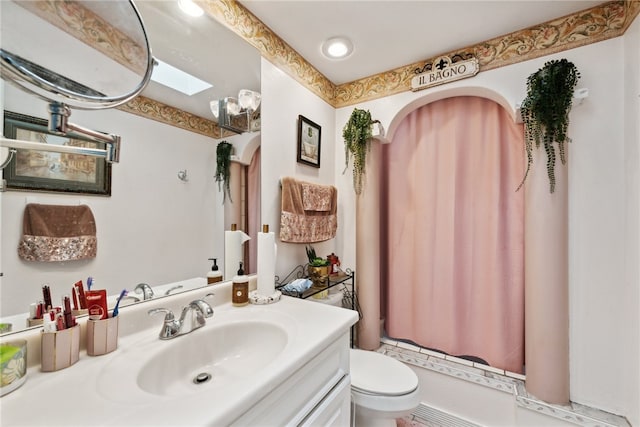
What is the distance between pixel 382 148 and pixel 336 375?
5.35 feet

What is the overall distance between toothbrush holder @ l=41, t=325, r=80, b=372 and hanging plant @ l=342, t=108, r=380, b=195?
1.61m

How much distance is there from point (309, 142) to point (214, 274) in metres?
1.03

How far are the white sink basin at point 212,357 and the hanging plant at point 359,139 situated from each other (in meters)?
1.22

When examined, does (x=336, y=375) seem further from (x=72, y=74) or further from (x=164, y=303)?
(x=72, y=74)

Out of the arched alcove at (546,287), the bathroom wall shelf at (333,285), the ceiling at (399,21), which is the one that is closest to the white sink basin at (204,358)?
the bathroom wall shelf at (333,285)

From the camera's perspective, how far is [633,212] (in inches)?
46.3

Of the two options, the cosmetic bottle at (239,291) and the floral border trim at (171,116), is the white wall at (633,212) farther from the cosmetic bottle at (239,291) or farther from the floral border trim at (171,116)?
the floral border trim at (171,116)

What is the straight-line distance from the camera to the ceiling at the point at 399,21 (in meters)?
1.28

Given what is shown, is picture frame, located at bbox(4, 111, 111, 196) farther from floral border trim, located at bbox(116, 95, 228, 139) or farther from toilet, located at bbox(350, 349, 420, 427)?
toilet, located at bbox(350, 349, 420, 427)

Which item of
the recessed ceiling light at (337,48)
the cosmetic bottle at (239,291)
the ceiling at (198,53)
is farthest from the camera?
the recessed ceiling light at (337,48)

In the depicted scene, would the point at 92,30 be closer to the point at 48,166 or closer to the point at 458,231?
the point at 48,166

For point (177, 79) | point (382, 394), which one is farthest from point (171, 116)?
point (382, 394)

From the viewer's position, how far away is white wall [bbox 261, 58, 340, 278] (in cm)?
144

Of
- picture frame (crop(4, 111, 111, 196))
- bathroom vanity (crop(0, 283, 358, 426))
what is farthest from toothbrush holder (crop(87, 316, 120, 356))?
picture frame (crop(4, 111, 111, 196))
